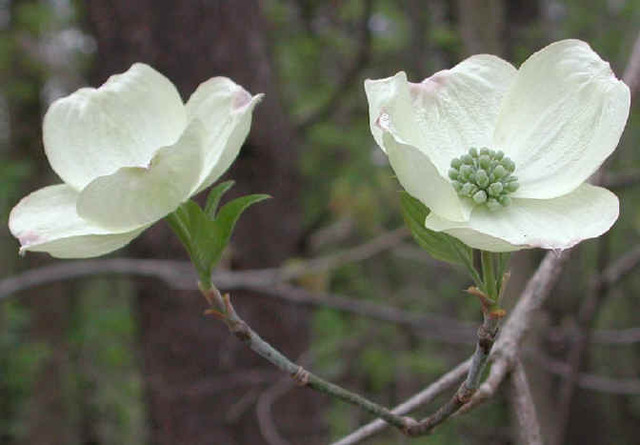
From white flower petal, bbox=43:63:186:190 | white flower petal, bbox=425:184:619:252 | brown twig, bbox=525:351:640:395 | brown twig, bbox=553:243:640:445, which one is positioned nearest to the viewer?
white flower petal, bbox=425:184:619:252

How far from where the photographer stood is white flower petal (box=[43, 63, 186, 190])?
687 millimetres

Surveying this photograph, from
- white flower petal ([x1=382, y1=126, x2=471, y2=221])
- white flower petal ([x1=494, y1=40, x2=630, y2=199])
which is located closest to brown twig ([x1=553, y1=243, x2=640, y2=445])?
white flower petal ([x1=494, y1=40, x2=630, y2=199])

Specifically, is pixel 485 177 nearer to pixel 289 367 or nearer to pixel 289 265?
pixel 289 367

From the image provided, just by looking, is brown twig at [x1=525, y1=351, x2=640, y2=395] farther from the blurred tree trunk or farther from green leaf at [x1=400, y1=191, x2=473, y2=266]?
green leaf at [x1=400, y1=191, x2=473, y2=266]

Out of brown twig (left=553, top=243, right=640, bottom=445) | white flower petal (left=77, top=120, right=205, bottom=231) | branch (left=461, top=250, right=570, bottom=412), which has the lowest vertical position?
brown twig (left=553, top=243, right=640, bottom=445)

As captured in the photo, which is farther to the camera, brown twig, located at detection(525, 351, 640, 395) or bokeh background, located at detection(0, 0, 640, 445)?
bokeh background, located at detection(0, 0, 640, 445)

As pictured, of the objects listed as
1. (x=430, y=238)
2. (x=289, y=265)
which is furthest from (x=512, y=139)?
(x=289, y=265)

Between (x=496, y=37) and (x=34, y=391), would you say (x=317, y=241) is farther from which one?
(x=34, y=391)

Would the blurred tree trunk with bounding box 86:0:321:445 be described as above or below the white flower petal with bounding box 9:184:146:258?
below

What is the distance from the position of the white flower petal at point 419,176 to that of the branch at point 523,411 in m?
0.23

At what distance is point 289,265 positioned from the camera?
191cm

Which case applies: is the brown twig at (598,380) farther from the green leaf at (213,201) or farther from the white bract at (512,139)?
the green leaf at (213,201)

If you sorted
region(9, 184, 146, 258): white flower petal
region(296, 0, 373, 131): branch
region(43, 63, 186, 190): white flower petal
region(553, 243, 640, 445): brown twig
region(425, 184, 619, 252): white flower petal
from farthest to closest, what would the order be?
region(296, 0, 373, 131): branch < region(553, 243, 640, 445): brown twig < region(43, 63, 186, 190): white flower petal < region(9, 184, 146, 258): white flower petal < region(425, 184, 619, 252): white flower petal

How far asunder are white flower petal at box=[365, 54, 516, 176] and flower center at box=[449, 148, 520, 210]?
0.01 metres
